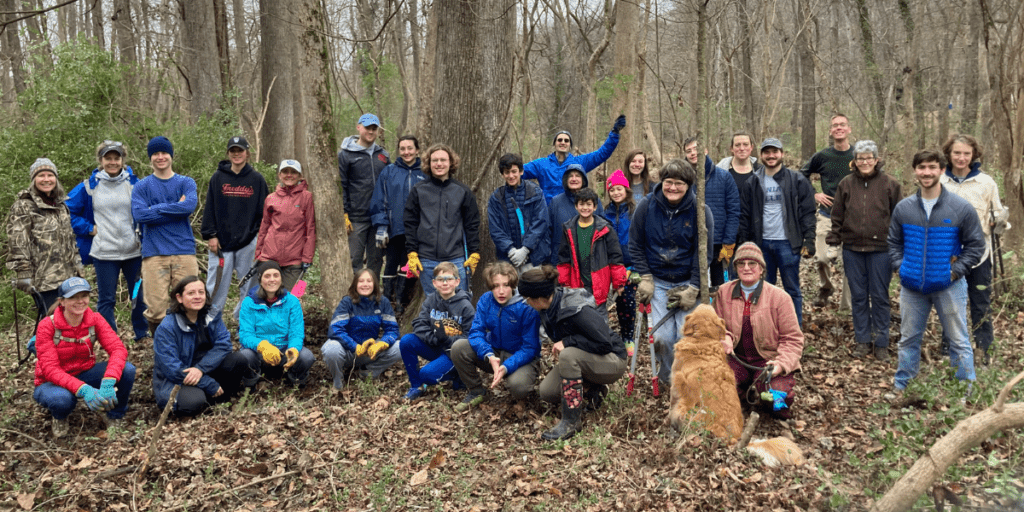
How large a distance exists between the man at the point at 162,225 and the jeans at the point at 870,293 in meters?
6.36

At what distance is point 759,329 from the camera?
4922 mm

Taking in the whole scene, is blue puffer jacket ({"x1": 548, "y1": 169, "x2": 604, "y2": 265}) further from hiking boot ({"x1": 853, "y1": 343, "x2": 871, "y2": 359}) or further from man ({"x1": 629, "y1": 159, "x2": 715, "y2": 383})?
hiking boot ({"x1": 853, "y1": 343, "x2": 871, "y2": 359})

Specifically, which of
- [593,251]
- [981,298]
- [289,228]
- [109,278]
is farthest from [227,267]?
[981,298]

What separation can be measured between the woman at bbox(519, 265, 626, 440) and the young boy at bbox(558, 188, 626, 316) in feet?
3.17

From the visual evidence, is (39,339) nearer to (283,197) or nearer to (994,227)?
(283,197)

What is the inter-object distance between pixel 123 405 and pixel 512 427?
3.35 m

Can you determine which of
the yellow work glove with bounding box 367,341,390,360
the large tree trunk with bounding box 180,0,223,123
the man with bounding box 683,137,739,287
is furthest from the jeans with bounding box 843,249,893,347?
the large tree trunk with bounding box 180,0,223,123

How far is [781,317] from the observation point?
15.9 ft

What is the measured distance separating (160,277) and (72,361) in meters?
1.33

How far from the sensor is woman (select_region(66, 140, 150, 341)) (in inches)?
262

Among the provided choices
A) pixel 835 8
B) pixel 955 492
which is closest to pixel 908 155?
pixel 955 492

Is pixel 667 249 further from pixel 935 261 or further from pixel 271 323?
pixel 271 323

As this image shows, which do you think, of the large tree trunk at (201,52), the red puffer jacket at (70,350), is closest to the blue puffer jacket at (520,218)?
the red puffer jacket at (70,350)

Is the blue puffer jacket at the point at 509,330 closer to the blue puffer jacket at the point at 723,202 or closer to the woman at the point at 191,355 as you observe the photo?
the blue puffer jacket at the point at 723,202
